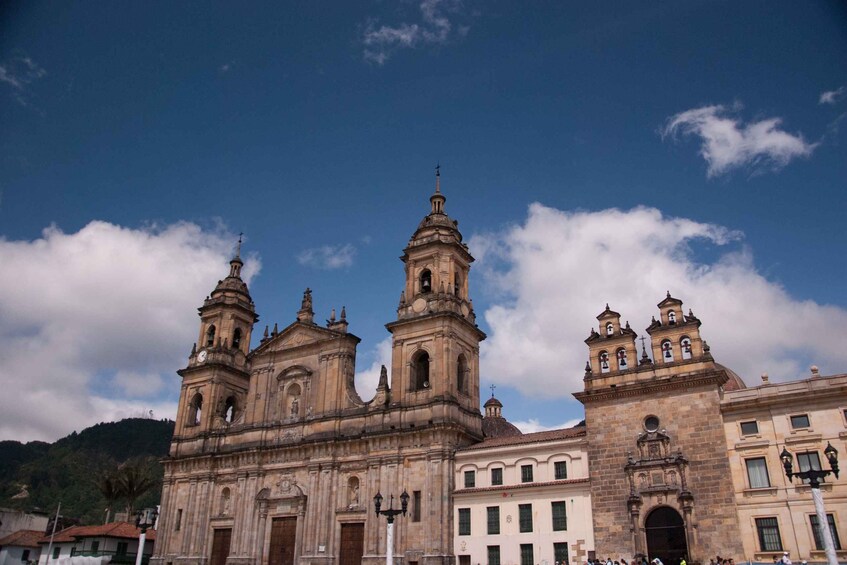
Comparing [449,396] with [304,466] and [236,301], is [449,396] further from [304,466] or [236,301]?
[236,301]

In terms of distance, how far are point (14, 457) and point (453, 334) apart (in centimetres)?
9886

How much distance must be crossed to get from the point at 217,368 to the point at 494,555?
91.6 ft

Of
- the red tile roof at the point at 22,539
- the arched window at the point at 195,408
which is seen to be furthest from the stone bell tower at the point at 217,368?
the red tile roof at the point at 22,539

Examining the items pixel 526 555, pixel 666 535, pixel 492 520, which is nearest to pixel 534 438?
pixel 492 520

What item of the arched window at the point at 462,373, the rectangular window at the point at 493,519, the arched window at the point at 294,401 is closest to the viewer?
the rectangular window at the point at 493,519

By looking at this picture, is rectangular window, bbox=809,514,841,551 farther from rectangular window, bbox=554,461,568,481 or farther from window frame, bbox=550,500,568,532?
rectangular window, bbox=554,461,568,481

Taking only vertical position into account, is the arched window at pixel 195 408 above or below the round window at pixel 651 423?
above

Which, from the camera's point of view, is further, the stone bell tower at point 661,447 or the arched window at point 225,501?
the arched window at point 225,501

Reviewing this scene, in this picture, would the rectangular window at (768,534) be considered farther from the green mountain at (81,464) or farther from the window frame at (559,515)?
the green mountain at (81,464)

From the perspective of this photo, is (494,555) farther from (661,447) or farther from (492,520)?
(661,447)

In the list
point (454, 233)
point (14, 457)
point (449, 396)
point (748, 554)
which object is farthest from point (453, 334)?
point (14, 457)

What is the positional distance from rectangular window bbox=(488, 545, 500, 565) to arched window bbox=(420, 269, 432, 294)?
17.0 metres

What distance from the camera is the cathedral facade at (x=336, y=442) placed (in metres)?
41.4

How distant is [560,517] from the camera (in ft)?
118
